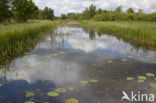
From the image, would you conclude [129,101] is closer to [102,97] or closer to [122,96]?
[122,96]

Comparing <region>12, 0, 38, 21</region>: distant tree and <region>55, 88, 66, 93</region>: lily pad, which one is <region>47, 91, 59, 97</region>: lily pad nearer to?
<region>55, 88, 66, 93</region>: lily pad

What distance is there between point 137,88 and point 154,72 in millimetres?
1678

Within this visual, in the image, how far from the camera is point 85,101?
3160 millimetres

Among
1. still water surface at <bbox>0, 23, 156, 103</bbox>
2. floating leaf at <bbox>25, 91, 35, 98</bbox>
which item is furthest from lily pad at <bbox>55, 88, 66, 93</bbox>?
floating leaf at <bbox>25, 91, 35, 98</bbox>

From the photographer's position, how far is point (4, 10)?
33438 mm

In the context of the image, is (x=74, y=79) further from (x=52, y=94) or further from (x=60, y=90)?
(x=52, y=94)

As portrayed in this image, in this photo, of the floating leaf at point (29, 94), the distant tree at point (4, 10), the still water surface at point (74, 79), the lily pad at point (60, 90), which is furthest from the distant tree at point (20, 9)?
the lily pad at point (60, 90)

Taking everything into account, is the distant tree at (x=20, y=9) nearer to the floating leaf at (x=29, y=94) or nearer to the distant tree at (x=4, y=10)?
the distant tree at (x=4, y=10)

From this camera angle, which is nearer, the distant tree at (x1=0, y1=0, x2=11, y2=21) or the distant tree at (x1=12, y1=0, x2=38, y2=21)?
the distant tree at (x1=0, y1=0, x2=11, y2=21)

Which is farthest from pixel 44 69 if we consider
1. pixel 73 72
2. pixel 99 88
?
pixel 99 88

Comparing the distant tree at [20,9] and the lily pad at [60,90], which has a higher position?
the distant tree at [20,9]

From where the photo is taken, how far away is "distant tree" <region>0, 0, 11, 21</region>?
31403 millimetres

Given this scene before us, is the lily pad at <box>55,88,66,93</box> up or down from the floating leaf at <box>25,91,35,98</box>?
up

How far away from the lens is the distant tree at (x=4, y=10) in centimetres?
3140
